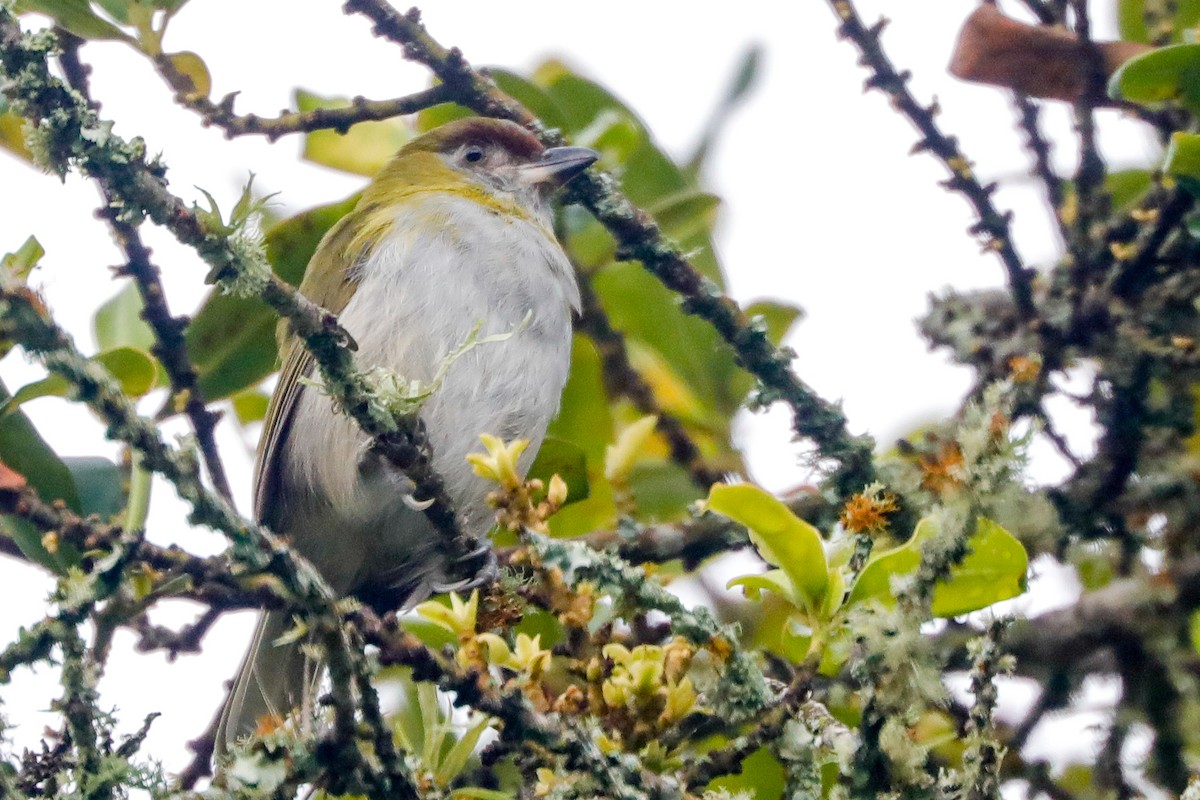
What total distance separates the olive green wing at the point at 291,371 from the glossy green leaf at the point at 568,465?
2.86 feet

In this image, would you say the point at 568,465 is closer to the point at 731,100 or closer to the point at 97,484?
the point at 97,484

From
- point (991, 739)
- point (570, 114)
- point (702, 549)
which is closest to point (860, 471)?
point (702, 549)

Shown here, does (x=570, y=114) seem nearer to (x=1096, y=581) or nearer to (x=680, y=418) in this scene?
(x=680, y=418)

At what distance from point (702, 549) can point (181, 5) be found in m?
1.64

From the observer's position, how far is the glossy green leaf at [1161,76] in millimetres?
2301

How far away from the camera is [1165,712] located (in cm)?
284

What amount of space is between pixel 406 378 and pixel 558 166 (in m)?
0.79

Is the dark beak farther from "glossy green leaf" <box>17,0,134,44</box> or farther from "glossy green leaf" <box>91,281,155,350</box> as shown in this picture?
"glossy green leaf" <box>91,281,155,350</box>

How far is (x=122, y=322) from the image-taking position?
3240mm

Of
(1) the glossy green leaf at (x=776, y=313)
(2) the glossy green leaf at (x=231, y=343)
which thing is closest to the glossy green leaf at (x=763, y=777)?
(1) the glossy green leaf at (x=776, y=313)

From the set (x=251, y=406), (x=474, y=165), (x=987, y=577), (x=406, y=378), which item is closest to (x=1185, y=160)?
(x=987, y=577)

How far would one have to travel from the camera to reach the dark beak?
325 cm

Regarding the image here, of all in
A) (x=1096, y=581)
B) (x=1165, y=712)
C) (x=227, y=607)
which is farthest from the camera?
(x=1096, y=581)

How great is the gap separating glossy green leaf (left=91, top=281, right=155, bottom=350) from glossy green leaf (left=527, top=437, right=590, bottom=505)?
3.41 ft
